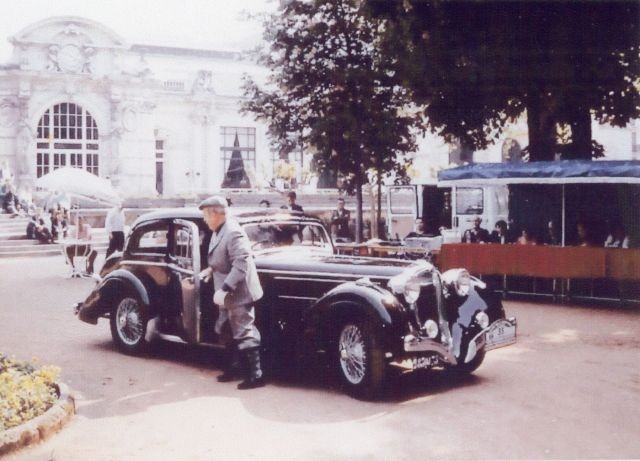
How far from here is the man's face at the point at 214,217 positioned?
21.9ft

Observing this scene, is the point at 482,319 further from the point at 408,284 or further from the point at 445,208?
the point at 445,208

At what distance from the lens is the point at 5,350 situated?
8297 mm

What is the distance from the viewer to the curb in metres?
4.74

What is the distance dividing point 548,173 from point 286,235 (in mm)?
6978

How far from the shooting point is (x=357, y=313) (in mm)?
6277

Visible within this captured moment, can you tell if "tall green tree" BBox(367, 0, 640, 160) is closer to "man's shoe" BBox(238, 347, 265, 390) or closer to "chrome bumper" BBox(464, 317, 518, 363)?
"chrome bumper" BBox(464, 317, 518, 363)

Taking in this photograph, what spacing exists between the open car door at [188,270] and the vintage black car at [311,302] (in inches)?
0.4

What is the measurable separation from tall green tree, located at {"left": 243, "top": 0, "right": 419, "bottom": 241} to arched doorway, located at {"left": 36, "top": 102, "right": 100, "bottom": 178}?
3.52 metres

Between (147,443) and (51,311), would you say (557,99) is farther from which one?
(147,443)

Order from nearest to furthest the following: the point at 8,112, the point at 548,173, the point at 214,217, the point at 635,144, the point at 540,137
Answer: the point at 214,217
the point at 548,173
the point at 540,137
the point at 8,112
the point at 635,144

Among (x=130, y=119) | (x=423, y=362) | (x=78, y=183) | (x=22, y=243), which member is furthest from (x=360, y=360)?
(x=22, y=243)

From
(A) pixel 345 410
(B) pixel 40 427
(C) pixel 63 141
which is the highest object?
(C) pixel 63 141

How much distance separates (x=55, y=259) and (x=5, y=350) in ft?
40.0

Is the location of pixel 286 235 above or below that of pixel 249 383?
above
